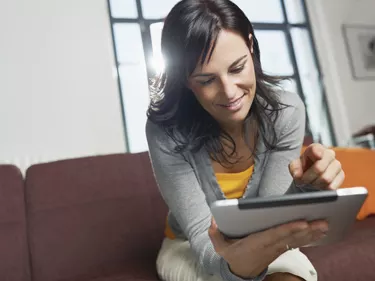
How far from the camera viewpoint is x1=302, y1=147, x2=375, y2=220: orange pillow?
5.05 ft

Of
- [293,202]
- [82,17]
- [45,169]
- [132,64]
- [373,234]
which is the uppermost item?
[82,17]

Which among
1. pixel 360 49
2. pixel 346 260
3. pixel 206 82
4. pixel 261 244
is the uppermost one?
pixel 360 49

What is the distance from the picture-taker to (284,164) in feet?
3.28

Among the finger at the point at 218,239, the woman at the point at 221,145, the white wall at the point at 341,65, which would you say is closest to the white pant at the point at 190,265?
the woman at the point at 221,145

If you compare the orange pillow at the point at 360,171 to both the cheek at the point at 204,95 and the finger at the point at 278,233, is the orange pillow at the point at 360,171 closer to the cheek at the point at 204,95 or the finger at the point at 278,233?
the cheek at the point at 204,95

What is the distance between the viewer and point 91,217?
1416mm

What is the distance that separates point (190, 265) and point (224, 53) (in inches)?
18.2

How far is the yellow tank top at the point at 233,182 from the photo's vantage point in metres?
1.00

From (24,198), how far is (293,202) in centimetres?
112

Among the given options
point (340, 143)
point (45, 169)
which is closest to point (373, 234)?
point (45, 169)

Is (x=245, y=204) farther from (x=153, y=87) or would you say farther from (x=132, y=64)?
(x=132, y=64)

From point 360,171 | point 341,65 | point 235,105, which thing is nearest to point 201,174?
point 235,105

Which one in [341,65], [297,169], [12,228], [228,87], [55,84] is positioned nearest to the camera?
[297,169]

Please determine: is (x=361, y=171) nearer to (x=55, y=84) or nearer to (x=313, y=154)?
(x=313, y=154)
